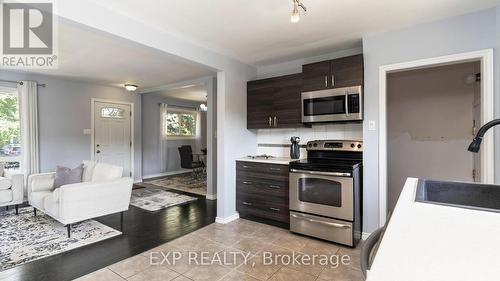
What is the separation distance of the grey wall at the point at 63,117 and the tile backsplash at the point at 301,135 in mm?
4016

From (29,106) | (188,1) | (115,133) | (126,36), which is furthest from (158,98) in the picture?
(188,1)

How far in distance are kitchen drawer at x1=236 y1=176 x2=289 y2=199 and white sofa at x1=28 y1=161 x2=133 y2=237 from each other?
156 centimetres

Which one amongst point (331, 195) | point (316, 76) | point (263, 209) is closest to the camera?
point (331, 195)

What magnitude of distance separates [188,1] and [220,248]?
8.12 feet

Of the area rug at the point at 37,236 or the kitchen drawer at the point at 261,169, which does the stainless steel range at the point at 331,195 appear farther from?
the area rug at the point at 37,236

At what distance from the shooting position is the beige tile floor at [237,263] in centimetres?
212

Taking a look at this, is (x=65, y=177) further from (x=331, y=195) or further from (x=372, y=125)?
(x=372, y=125)

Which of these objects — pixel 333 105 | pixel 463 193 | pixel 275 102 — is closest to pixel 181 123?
pixel 275 102

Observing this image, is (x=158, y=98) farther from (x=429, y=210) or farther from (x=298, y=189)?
(x=429, y=210)

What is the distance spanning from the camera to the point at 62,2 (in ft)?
6.22

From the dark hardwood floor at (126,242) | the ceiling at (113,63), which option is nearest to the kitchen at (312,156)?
the dark hardwood floor at (126,242)

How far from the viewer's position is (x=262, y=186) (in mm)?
3389

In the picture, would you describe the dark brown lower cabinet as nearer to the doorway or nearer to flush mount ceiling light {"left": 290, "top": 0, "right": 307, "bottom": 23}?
flush mount ceiling light {"left": 290, "top": 0, "right": 307, "bottom": 23}

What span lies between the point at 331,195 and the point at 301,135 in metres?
1.18
